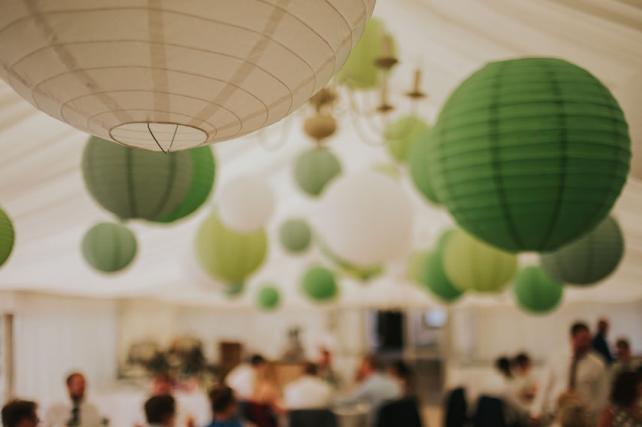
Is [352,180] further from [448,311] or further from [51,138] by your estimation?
[448,311]

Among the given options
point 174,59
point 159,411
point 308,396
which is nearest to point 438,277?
point 308,396

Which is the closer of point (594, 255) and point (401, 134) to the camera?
point (594, 255)

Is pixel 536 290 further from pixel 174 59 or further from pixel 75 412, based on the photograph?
pixel 174 59

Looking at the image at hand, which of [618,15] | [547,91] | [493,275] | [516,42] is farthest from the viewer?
[493,275]

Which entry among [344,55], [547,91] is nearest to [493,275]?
[547,91]

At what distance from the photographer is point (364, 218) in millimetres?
2367

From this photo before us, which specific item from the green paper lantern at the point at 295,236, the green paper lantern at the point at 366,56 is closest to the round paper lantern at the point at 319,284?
the green paper lantern at the point at 295,236

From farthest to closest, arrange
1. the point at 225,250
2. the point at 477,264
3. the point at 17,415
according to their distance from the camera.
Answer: the point at 225,250 → the point at 477,264 → the point at 17,415

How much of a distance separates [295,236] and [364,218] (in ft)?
6.69

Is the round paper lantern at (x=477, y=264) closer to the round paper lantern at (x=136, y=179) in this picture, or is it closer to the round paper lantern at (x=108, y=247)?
the round paper lantern at (x=136, y=179)

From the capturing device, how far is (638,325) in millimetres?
7992

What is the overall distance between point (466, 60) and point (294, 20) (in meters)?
2.54

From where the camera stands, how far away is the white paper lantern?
2.38 metres

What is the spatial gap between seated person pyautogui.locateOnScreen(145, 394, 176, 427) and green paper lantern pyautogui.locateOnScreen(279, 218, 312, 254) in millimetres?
1693
